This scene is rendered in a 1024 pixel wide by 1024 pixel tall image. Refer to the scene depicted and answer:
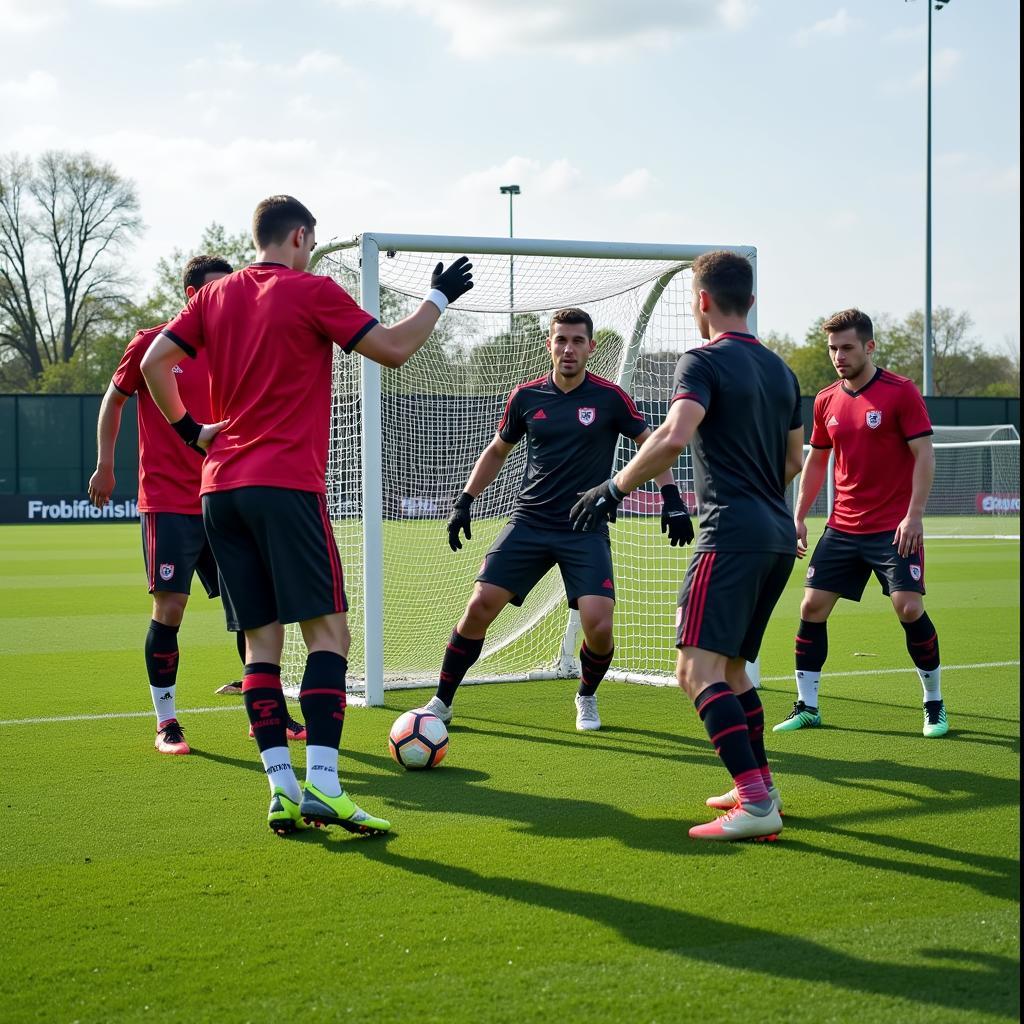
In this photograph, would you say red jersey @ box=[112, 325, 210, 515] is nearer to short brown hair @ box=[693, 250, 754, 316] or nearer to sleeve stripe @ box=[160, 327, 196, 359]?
sleeve stripe @ box=[160, 327, 196, 359]

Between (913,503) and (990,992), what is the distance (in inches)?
134

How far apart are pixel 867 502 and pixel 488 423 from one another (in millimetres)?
4295

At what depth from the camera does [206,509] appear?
449cm

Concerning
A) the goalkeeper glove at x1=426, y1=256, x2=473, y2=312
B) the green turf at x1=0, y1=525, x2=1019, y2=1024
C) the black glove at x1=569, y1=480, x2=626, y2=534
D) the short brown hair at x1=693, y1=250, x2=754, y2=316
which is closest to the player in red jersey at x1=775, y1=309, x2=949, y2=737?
the green turf at x1=0, y1=525, x2=1019, y2=1024

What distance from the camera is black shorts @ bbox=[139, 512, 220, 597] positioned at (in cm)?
602

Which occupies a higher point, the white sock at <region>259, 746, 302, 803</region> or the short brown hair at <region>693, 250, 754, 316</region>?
the short brown hair at <region>693, 250, 754, 316</region>

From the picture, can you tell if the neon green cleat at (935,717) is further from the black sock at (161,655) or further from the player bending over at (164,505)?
the black sock at (161,655)

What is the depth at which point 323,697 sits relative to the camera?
14.5 feet

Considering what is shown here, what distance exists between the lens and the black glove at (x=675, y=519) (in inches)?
190

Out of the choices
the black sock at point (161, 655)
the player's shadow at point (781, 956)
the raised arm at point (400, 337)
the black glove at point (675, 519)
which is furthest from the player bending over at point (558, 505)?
the player's shadow at point (781, 956)

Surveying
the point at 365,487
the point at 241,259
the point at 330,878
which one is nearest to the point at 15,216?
the point at 241,259

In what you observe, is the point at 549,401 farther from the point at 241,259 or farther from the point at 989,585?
the point at 241,259

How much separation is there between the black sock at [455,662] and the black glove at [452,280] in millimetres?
2353

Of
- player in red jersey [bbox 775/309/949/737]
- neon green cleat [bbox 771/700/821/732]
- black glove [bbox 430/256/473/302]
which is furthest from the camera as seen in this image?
neon green cleat [bbox 771/700/821/732]
